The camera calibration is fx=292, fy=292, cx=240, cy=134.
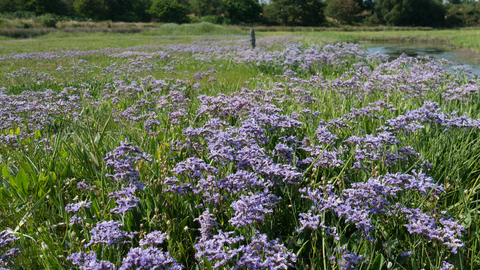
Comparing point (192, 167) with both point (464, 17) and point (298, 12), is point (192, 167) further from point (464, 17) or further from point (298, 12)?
point (464, 17)

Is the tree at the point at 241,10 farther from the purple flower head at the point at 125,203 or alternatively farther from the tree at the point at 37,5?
the purple flower head at the point at 125,203

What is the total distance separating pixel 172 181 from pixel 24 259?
119 centimetres

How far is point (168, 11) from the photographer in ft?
221

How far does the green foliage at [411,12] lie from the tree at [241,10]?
123 ft

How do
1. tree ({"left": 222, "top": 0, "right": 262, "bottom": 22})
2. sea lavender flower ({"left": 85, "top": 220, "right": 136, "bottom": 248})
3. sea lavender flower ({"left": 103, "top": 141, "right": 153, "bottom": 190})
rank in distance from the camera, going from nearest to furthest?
sea lavender flower ({"left": 85, "top": 220, "right": 136, "bottom": 248}), sea lavender flower ({"left": 103, "top": 141, "right": 153, "bottom": 190}), tree ({"left": 222, "top": 0, "right": 262, "bottom": 22})

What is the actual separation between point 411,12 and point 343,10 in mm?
18403

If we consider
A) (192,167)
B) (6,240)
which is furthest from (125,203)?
(6,240)

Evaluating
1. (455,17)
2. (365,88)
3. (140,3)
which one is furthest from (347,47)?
(455,17)

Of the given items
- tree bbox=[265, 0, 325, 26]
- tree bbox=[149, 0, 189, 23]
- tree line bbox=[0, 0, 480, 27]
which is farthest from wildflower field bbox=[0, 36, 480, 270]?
tree bbox=[265, 0, 325, 26]

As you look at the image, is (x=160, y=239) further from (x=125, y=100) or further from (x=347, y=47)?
(x=347, y=47)

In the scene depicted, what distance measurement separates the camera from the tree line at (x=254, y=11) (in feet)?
218

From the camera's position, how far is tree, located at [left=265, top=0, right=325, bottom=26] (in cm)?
7925

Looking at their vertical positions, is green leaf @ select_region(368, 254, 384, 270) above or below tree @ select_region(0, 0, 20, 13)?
below

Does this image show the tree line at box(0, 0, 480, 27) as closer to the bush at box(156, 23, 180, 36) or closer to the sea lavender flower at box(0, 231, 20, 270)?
the bush at box(156, 23, 180, 36)
